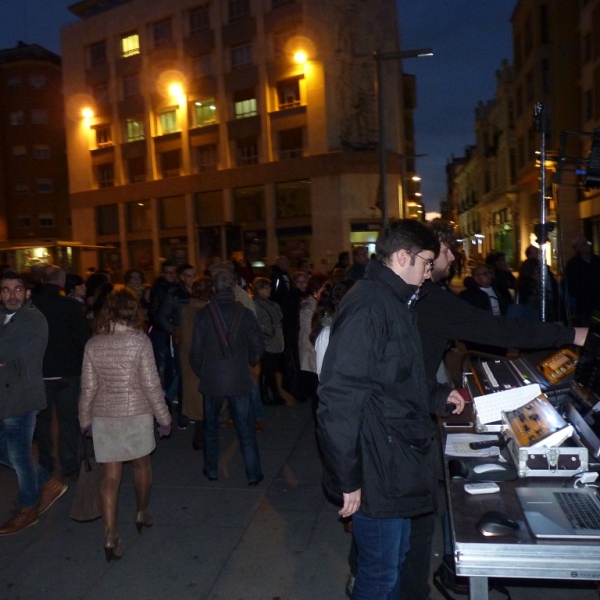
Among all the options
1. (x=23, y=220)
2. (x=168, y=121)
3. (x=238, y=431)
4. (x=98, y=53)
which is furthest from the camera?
(x=23, y=220)

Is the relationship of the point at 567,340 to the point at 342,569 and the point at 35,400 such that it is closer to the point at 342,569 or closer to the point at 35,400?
the point at 342,569

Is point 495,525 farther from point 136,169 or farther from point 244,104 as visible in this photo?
point 136,169

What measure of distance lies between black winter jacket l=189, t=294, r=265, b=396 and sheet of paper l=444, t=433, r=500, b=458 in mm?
2584

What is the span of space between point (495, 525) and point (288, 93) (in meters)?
29.2

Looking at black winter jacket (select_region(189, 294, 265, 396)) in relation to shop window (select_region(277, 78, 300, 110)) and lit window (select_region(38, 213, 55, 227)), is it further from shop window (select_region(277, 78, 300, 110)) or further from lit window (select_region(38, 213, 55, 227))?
Answer: lit window (select_region(38, 213, 55, 227))

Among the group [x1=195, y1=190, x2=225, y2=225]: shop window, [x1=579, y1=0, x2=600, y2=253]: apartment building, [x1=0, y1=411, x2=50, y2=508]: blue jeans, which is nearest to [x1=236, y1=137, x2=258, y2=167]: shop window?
[x1=195, y1=190, x2=225, y2=225]: shop window

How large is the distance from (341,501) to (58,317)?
411 centimetres

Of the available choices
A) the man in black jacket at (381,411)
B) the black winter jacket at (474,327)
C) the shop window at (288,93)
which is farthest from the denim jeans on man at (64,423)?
the shop window at (288,93)

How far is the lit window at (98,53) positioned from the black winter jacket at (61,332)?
33611 mm

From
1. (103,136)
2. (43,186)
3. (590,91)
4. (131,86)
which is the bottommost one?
(43,186)

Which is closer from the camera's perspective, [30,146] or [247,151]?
[247,151]

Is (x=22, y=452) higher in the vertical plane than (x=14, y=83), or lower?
lower

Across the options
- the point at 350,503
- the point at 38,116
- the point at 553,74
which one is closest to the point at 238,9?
the point at 553,74

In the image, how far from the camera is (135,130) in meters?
35.4
